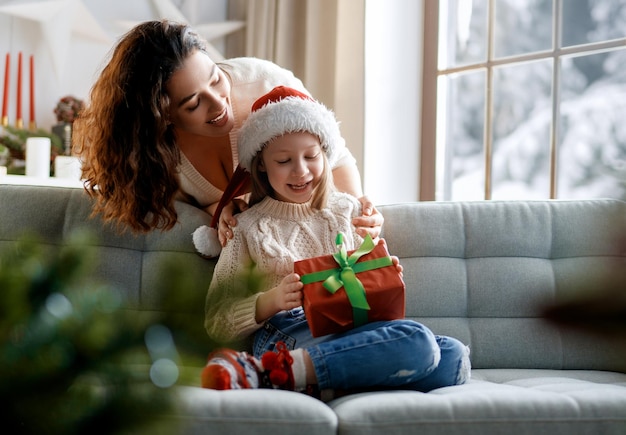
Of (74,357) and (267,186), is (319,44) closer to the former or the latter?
(267,186)

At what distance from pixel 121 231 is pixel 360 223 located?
24.2 inches

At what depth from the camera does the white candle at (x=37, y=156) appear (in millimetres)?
3225

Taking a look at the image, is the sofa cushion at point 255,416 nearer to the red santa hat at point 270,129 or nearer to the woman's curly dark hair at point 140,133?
the red santa hat at point 270,129

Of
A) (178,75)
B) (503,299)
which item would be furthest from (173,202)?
(503,299)

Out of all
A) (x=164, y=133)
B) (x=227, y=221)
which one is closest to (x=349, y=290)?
(x=227, y=221)

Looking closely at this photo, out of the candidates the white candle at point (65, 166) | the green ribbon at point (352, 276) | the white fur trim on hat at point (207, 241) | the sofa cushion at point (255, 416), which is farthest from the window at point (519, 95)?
the sofa cushion at point (255, 416)

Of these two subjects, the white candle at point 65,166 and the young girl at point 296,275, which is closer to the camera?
the young girl at point 296,275

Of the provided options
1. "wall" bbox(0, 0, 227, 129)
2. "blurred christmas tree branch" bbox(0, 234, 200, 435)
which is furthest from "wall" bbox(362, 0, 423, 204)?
"blurred christmas tree branch" bbox(0, 234, 200, 435)

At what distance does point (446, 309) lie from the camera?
2.04 meters

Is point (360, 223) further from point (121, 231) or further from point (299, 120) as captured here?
point (121, 231)

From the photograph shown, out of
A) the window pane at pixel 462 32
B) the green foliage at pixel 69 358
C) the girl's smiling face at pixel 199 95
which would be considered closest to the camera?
the green foliage at pixel 69 358

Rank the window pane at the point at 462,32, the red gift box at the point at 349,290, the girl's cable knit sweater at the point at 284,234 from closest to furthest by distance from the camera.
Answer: the red gift box at the point at 349,290
the girl's cable knit sweater at the point at 284,234
the window pane at the point at 462,32

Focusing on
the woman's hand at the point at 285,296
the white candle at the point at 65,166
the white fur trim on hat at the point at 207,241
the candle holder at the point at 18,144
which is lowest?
the woman's hand at the point at 285,296

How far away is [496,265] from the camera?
2.07m
